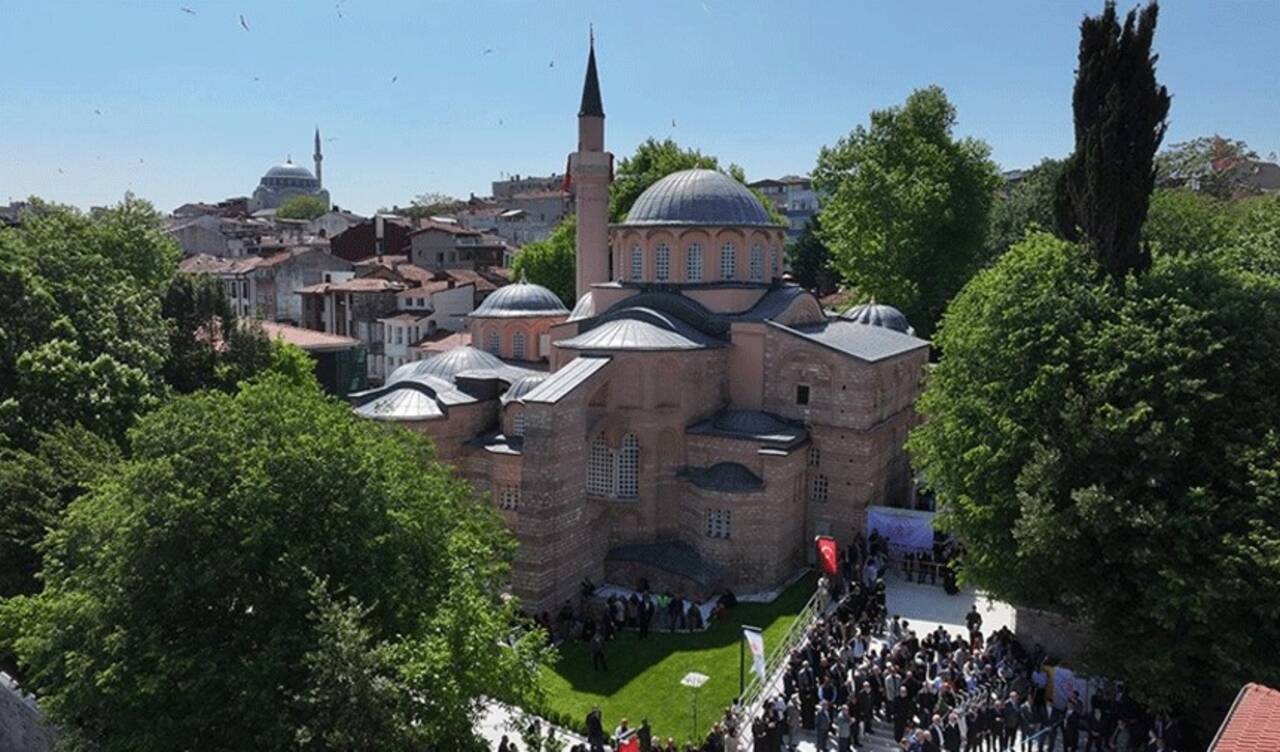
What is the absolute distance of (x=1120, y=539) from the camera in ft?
55.2

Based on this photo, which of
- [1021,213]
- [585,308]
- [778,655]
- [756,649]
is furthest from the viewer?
[1021,213]

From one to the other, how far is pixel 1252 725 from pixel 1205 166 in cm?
4637

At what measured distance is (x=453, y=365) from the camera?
100 ft

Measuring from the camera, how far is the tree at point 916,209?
4097cm

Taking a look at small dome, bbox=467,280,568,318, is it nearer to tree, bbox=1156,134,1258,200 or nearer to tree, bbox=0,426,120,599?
tree, bbox=0,426,120,599

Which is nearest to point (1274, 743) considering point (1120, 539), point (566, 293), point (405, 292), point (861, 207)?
point (1120, 539)

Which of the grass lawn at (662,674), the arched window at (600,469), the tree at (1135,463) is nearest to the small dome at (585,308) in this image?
the arched window at (600,469)

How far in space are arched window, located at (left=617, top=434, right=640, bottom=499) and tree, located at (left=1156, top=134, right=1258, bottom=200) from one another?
1358 inches

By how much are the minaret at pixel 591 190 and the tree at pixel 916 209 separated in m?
14.1

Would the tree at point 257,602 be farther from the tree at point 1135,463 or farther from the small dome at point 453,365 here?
the small dome at point 453,365

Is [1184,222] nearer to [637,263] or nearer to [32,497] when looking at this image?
[637,263]

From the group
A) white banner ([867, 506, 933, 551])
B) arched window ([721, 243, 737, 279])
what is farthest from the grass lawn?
Result: arched window ([721, 243, 737, 279])

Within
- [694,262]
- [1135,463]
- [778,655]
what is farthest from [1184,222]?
[778,655]

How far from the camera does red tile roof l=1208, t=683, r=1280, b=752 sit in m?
10.3
